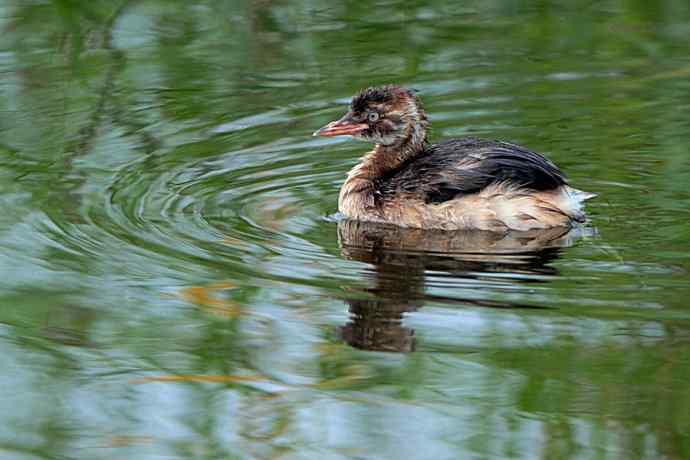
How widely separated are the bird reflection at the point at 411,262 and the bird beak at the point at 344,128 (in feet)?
1.94

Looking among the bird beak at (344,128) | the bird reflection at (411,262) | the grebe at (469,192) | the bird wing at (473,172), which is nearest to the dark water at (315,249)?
the bird reflection at (411,262)

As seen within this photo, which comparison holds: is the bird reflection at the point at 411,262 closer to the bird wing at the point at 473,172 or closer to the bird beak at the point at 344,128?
the bird wing at the point at 473,172

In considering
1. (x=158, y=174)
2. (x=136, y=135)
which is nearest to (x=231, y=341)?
(x=158, y=174)

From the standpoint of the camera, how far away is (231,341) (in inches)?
247

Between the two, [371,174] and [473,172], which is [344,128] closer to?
[371,174]

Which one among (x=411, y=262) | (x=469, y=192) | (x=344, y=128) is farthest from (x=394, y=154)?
(x=411, y=262)

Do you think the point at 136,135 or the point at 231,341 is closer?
the point at 231,341

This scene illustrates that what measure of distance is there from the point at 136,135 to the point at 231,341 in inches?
146

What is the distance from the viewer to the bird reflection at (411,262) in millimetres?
6426

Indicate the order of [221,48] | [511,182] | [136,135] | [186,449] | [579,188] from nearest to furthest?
[186,449] < [511,182] < [579,188] < [136,135] < [221,48]

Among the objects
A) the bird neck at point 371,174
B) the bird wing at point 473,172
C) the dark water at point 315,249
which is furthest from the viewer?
the bird neck at point 371,174

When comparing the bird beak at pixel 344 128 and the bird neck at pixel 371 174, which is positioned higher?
the bird beak at pixel 344 128

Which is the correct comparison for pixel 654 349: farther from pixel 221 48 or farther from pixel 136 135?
pixel 221 48

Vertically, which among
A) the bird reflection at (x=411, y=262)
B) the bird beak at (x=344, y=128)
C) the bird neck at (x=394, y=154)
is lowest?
the bird reflection at (x=411, y=262)
